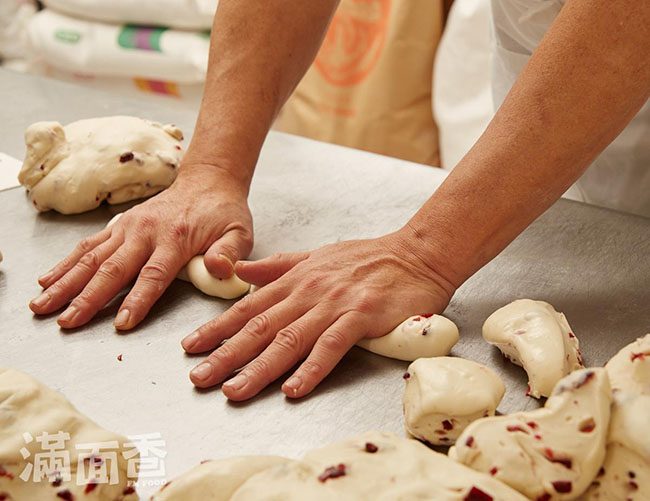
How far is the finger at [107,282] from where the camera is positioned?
121 centimetres

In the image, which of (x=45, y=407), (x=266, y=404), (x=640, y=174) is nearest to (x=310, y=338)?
(x=266, y=404)

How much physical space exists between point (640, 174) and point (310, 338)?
80cm

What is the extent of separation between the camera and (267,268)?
122cm

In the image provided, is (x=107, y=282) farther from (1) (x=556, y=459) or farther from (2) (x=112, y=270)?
(1) (x=556, y=459)

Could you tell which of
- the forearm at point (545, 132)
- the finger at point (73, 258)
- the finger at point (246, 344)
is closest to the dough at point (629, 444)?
the forearm at point (545, 132)

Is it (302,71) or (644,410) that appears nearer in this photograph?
(644,410)

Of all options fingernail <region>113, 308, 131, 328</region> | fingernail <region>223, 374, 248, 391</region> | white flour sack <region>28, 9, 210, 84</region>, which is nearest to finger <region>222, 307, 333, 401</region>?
fingernail <region>223, 374, 248, 391</region>

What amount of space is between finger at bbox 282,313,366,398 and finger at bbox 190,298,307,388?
0.06 m

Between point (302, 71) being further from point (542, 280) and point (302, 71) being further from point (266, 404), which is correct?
point (266, 404)

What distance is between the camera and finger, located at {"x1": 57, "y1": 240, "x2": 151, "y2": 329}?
3.98 feet

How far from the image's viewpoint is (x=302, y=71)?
1583 millimetres

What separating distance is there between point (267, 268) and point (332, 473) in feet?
1.54

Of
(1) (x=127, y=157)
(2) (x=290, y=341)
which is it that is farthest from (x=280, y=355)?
(1) (x=127, y=157)

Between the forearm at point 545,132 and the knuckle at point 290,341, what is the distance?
0.68 ft
